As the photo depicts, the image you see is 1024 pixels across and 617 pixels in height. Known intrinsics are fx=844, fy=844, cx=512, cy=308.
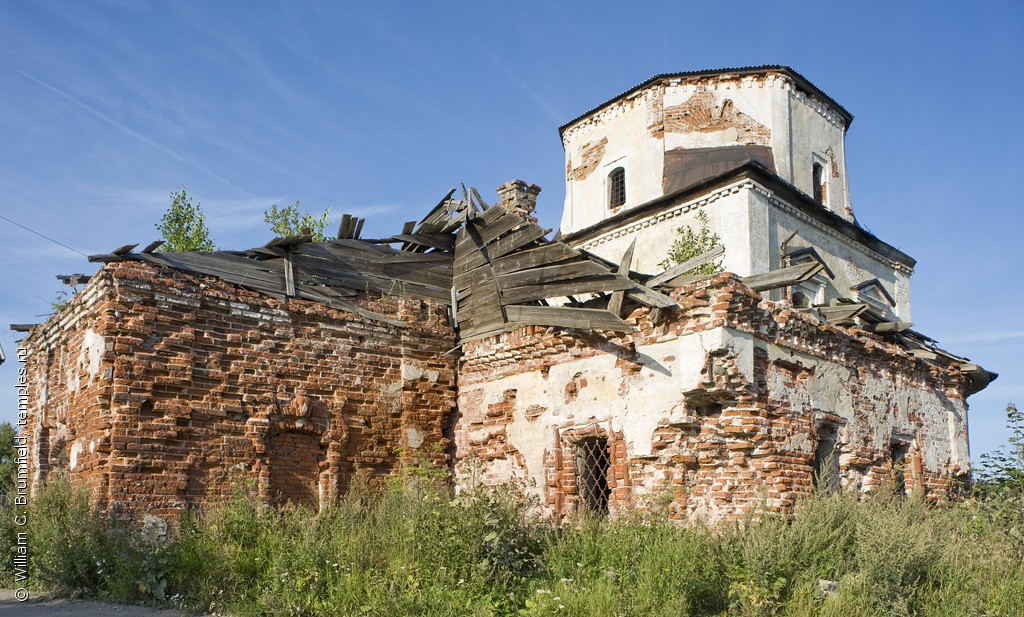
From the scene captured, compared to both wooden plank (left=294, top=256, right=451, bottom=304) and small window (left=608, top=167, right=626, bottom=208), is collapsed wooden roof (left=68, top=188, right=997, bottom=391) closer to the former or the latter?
wooden plank (left=294, top=256, right=451, bottom=304)

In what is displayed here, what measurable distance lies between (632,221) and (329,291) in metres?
11.0

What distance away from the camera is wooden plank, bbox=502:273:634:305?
991 cm

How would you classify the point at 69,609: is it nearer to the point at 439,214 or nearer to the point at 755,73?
the point at 439,214

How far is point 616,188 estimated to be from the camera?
71.8ft

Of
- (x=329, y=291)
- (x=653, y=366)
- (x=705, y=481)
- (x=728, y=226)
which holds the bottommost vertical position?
(x=705, y=481)

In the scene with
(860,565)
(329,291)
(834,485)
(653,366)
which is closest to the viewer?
(860,565)

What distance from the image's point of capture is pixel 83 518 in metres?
8.79

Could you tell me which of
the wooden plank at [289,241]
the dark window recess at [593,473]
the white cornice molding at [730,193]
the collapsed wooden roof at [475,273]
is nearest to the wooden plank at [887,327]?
the collapsed wooden roof at [475,273]

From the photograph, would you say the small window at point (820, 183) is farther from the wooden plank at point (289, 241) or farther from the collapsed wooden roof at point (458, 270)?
the wooden plank at point (289, 241)

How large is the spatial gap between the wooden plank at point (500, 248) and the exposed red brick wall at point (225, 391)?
77 cm

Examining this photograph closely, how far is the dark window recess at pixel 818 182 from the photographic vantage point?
21.3 meters

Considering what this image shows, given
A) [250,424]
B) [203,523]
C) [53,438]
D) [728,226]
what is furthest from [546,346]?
[728,226]

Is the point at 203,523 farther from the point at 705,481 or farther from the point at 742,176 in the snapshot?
the point at 742,176

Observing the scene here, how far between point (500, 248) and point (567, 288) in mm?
1404
